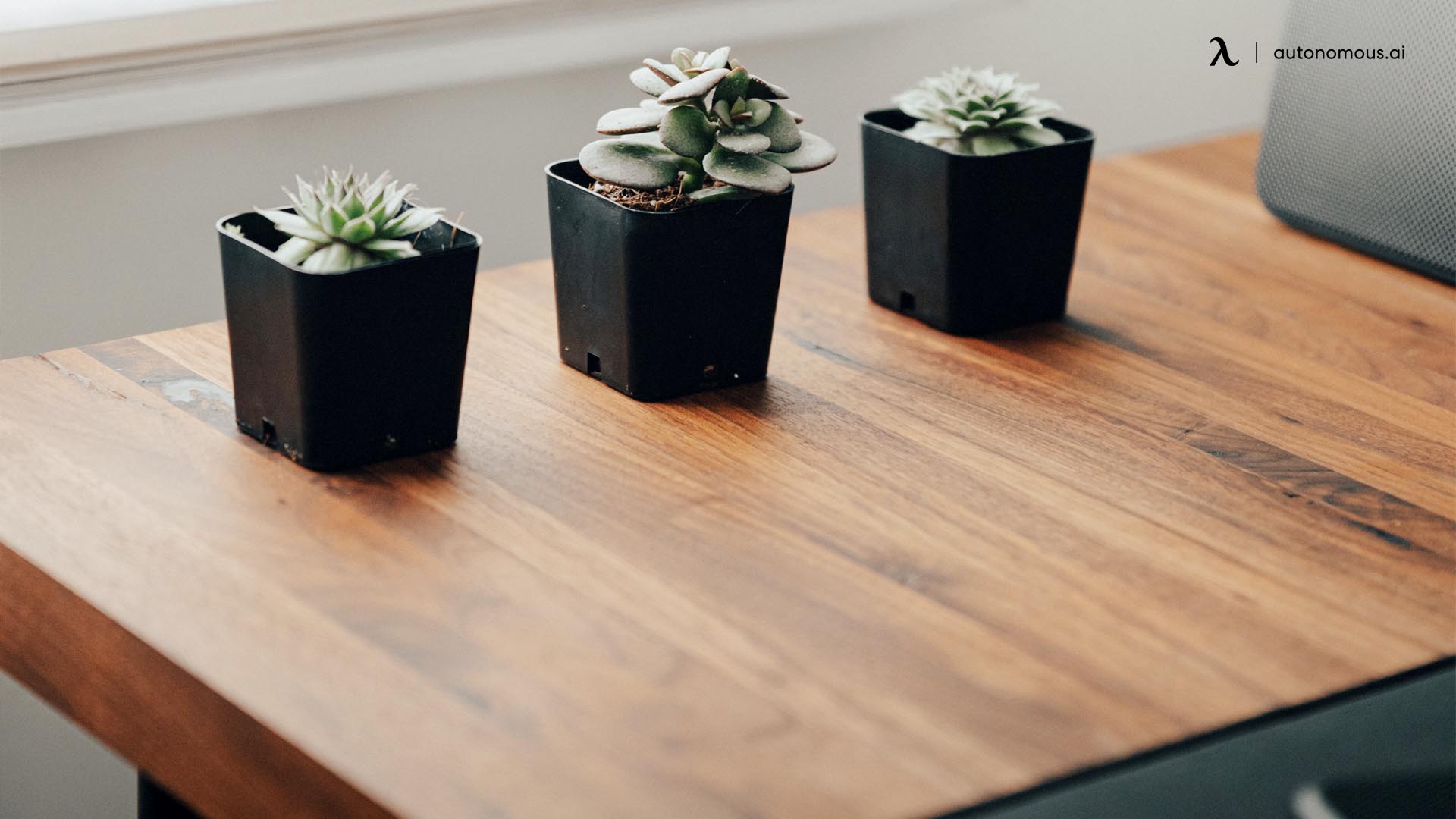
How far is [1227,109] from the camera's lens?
1.95 m

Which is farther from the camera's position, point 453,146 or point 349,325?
point 453,146

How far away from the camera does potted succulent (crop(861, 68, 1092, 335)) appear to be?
98 cm

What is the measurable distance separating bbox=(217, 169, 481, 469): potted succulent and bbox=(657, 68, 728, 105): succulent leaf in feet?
0.43

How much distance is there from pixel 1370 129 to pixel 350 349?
782mm

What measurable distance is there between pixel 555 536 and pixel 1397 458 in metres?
0.47

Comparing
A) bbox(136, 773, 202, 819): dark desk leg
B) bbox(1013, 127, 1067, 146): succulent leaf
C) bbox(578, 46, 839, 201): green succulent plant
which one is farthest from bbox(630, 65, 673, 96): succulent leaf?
bbox(136, 773, 202, 819): dark desk leg

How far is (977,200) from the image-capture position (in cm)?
97

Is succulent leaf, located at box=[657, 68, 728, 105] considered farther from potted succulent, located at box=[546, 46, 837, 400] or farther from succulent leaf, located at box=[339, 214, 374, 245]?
succulent leaf, located at box=[339, 214, 374, 245]

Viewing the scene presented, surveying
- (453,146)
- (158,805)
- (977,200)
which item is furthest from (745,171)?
(453,146)

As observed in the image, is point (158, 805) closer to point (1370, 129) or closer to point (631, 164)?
point (631, 164)

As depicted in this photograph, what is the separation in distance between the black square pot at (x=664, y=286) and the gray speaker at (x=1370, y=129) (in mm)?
508

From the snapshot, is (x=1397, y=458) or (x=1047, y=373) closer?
(x=1397, y=458)

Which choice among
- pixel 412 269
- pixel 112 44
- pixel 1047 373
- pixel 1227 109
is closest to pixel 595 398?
pixel 412 269

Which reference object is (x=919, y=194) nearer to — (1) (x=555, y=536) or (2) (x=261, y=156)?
(1) (x=555, y=536)
